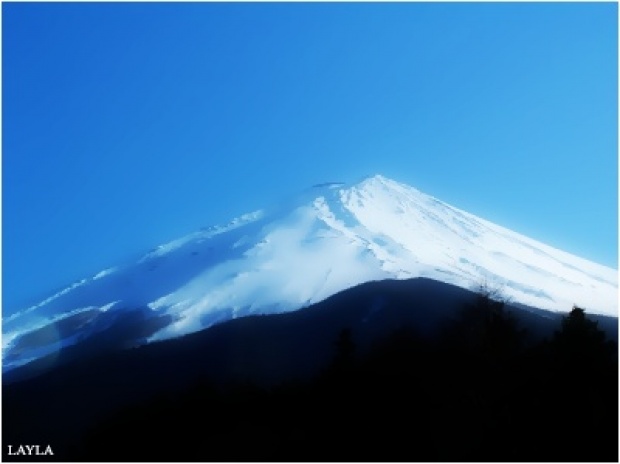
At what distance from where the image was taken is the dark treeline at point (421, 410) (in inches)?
601

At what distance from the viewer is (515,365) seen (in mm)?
20359

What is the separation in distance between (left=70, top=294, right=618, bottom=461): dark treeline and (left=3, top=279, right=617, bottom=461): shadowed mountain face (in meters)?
0.07

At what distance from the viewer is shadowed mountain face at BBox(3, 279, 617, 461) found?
60.0 feet

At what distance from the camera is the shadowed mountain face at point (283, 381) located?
18281 mm

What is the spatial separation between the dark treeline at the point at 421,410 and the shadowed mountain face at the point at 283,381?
68mm

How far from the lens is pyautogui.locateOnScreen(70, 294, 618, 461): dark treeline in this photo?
15258mm

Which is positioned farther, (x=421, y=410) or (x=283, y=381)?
(x=283, y=381)

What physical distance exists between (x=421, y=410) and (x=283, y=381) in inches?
387

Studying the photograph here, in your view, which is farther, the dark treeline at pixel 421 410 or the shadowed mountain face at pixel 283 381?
the shadowed mountain face at pixel 283 381

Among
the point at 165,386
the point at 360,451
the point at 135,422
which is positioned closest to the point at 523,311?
the point at 165,386

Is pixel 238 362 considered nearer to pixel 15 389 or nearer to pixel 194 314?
pixel 194 314

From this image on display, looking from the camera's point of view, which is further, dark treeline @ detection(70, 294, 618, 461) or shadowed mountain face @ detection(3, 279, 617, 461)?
shadowed mountain face @ detection(3, 279, 617, 461)

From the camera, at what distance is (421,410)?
723 inches

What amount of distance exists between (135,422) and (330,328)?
24172 mm
